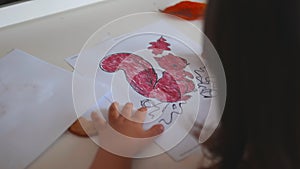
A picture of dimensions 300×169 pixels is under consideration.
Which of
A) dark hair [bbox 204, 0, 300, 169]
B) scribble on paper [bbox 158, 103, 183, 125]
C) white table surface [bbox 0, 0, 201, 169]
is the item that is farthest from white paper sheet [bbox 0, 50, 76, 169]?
dark hair [bbox 204, 0, 300, 169]

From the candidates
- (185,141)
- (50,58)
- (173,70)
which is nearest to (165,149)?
(185,141)

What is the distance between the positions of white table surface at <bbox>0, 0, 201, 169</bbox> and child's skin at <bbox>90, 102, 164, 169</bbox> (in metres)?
0.01

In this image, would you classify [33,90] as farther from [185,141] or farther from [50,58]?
[185,141]

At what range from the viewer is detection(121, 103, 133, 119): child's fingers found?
1.71 ft

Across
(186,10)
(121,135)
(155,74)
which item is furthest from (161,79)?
(186,10)

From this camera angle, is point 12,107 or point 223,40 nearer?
point 223,40

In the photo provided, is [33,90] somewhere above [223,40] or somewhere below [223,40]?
below

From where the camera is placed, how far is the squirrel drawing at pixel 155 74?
550mm

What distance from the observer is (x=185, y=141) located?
0.49 metres

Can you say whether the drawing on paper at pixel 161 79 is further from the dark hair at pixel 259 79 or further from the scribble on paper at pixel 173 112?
the dark hair at pixel 259 79

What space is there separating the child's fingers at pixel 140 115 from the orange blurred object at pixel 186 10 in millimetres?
279

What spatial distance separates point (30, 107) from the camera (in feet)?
1.73

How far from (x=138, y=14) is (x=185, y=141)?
1.12 feet

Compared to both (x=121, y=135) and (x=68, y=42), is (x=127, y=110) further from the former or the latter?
(x=68, y=42)
